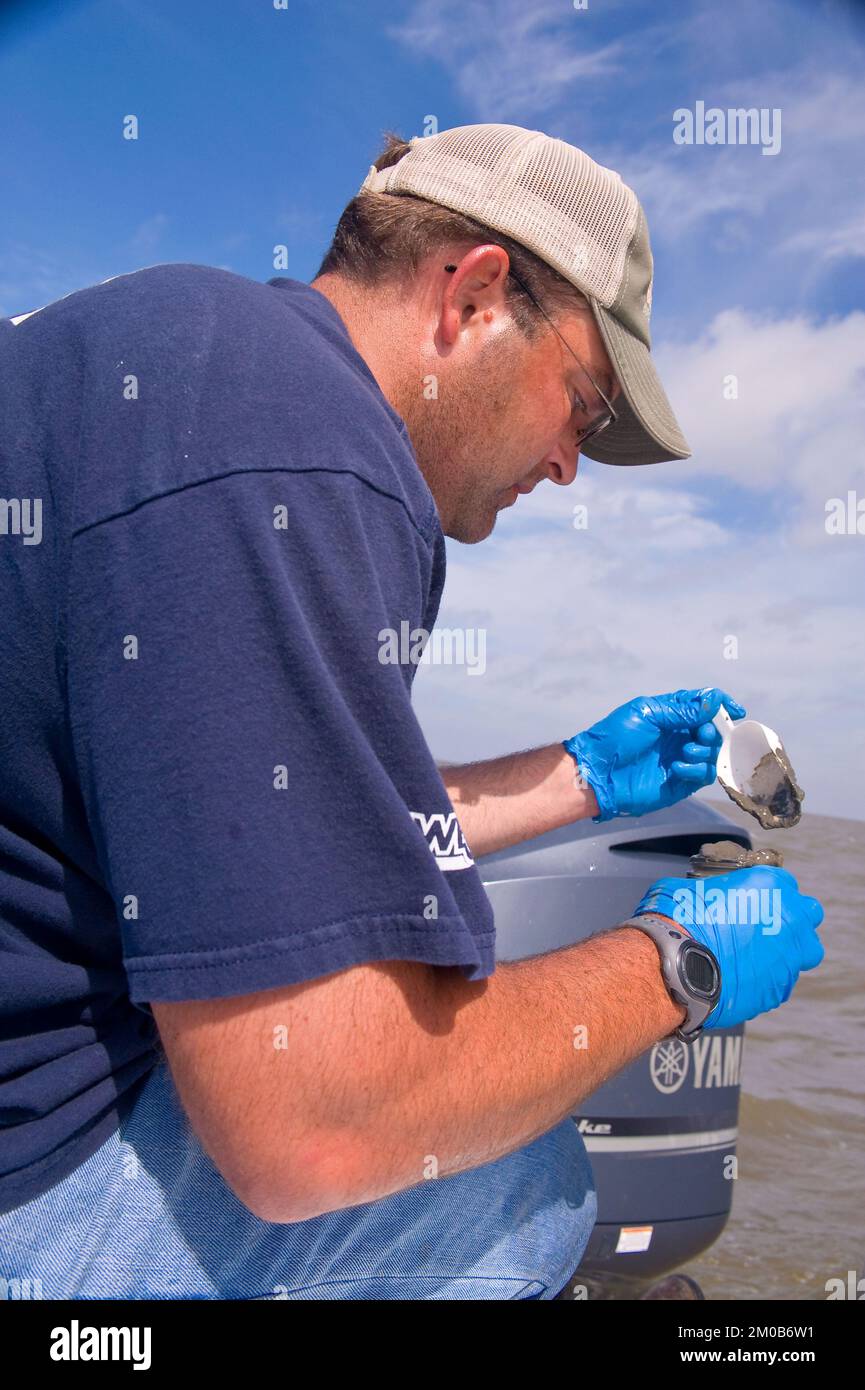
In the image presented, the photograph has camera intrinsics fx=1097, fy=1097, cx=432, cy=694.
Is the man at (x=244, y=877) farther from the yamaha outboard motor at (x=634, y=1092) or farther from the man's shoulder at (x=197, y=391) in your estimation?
the yamaha outboard motor at (x=634, y=1092)

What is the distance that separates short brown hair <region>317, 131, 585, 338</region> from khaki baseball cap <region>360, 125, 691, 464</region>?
16 millimetres

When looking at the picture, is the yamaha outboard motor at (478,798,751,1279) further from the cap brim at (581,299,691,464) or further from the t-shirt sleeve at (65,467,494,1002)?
the t-shirt sleeve at (65,467,494,1002)

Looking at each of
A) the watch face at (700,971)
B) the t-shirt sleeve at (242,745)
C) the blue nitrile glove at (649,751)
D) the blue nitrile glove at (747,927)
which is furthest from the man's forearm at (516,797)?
the t-shirt sleeve at (242,745)

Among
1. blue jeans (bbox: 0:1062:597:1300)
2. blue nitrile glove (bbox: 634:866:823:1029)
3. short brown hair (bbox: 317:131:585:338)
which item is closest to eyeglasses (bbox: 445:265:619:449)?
short brown hair (bbox: 317:131:585:338)

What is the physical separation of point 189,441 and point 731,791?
1629 mm

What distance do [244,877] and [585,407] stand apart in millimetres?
1283

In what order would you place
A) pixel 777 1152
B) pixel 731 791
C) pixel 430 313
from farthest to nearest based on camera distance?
pixel 777 1152
pixel 731 791
pixel 430 313

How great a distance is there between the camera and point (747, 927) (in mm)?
1770

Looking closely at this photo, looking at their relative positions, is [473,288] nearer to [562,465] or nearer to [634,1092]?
[562,465]

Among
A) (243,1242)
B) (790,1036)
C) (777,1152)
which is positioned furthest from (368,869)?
(790,1036)

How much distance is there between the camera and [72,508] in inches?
39.9
